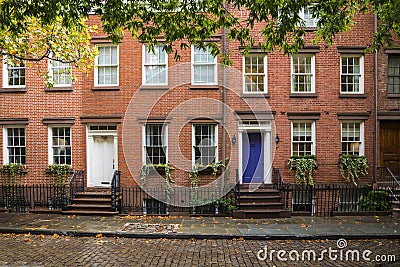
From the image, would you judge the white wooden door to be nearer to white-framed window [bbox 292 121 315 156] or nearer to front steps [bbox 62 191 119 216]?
front steps [bbox 62 191 119 216]

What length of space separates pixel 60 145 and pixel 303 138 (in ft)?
36.3

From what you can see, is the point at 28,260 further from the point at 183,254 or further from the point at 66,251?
the point at 183,254

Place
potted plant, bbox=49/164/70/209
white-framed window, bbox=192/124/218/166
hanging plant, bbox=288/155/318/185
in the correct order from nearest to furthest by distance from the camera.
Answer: hanging plant, bbox=288/155/318/185, potted plant, bbox=49/164/70/209, white-framed window, bbox=192/124/218/166

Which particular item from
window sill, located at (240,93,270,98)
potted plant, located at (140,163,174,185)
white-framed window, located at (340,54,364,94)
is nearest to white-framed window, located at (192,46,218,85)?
window sill, located at (240,93,270,98)

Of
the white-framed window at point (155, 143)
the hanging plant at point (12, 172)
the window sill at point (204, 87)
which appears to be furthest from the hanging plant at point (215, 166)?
the hanging plant at point (12, 172)

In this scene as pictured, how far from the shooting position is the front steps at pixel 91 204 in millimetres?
14398

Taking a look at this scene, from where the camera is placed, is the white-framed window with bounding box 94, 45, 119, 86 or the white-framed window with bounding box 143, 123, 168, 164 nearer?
the white-framed window with bounding box 143, 123, 168, 164

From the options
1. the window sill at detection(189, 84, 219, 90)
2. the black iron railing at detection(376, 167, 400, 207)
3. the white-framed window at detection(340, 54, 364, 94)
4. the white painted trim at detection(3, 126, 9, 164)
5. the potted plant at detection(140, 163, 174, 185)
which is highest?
the white-framed window at detection(340, 54, 364, 94)

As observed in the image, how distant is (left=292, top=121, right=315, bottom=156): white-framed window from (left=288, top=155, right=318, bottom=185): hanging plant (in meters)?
0.43

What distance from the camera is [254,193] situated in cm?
1530

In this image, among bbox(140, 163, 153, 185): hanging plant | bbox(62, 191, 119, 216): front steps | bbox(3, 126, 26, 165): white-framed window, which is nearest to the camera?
bbox(62, 191, 119, 216): front steps

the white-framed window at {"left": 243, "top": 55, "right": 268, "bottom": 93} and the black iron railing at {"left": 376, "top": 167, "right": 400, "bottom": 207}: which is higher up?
the white-framed window at {"left": 243, "top": 55, "right": 268, "bottom": 93}

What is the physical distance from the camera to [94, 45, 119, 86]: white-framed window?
16.7 meters

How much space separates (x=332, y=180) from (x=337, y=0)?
9173 mm
